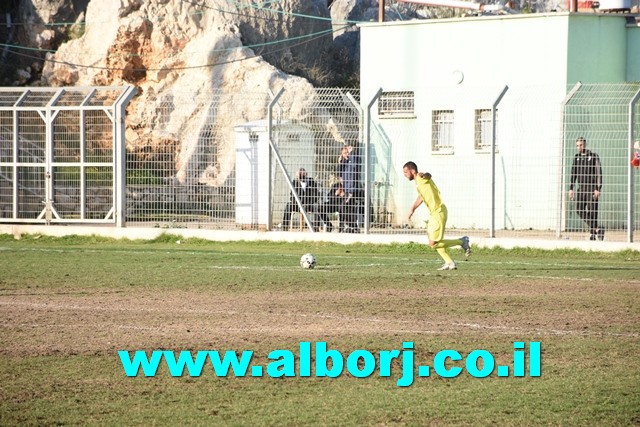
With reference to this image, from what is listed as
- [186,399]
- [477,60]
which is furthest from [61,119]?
[186,399]

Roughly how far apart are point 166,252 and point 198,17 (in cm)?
2228

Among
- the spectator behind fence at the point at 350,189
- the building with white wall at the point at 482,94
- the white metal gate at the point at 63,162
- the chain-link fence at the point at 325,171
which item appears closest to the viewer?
the chain-link fence at the point at 325,171

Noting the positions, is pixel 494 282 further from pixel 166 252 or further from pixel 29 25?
pixel 29 25

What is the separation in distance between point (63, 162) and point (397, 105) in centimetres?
814

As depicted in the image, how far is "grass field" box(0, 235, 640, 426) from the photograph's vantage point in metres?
7.88

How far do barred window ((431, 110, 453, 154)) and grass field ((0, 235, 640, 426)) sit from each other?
7.91 metres

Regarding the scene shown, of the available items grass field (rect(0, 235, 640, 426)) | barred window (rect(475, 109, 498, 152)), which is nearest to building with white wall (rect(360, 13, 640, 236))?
barred window (rect(475, 109, 498, 152))

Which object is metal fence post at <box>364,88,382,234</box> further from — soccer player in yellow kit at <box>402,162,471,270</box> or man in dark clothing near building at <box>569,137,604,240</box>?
soccer player in yellow kit at <box>402,162,471,270</box>

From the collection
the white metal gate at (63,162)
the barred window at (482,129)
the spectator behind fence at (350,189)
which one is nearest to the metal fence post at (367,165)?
the spectator behind fence at (350,189)

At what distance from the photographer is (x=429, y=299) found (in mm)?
13547

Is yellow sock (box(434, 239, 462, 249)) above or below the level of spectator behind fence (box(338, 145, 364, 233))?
below

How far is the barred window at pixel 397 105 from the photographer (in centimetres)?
2817

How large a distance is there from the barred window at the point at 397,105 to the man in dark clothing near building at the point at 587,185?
7.18 m

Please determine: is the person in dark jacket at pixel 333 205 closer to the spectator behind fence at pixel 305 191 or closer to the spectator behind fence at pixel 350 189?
the spectator behind fence at pixel 350 189
